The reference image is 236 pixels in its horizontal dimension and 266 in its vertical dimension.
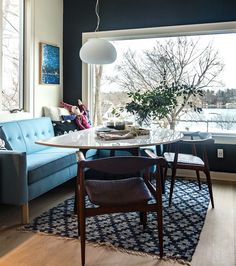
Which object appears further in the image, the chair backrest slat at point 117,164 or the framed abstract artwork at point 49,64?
the framed abstract artwork at point 49,64

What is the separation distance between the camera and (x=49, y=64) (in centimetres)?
462

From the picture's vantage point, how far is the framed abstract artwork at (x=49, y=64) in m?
4.45

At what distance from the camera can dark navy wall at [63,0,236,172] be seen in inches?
165

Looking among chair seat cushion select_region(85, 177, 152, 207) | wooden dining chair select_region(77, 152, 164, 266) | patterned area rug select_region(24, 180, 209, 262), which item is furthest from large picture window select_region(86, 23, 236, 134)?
wooden dining chair select_region(77, 152, 164, 266)

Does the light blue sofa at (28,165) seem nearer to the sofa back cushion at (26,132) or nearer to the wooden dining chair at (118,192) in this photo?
the sofa back cushion at (26,132)

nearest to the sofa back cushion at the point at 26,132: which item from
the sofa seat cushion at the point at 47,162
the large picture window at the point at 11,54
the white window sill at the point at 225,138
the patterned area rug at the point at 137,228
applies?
the sofa seat cushion at the point at 47,162

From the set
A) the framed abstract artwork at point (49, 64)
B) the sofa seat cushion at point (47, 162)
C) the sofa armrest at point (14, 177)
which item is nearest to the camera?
the sofa armrest at point (14, 177)

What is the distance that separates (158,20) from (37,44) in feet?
5.49

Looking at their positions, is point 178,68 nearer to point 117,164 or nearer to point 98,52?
point 98,52

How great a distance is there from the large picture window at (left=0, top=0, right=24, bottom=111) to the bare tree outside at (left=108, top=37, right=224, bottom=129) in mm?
1504

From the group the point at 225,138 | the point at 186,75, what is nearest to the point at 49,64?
the point at 186,75

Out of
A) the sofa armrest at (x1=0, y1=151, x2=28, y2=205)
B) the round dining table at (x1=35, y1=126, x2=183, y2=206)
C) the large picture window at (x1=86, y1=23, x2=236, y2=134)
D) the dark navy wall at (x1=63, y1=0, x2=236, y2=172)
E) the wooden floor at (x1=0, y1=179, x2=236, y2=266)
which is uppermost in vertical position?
the dark navy wall at (x1=63, y1=0, x2=236, y2=172)

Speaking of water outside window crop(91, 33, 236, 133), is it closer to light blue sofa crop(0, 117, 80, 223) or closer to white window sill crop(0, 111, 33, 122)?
light blue sofa crop(0, 117, 80, 223)

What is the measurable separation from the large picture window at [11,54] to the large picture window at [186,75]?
4.21 ft
